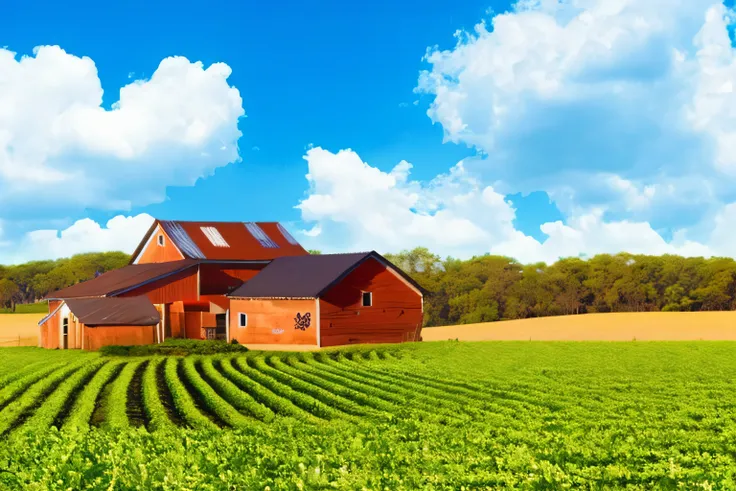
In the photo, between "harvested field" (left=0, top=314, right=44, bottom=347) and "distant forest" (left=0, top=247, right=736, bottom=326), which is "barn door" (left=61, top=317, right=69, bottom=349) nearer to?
"harvested field" (left=0, top=314, right=44, bottom=347)

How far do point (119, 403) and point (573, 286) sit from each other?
79.4m

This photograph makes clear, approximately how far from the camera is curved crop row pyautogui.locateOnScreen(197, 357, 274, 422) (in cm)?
2108

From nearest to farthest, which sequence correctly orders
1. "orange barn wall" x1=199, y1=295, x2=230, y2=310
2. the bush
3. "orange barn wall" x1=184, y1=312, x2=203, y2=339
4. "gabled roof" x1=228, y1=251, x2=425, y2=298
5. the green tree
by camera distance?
the bush
"gabled roof" x1=228, y1=251, x2=425, y2=298
"orange barn wall" x1=184, y1=312, x2=203, y2=339
"orange barn wall" x1=199, y1=295, x2=230, y2=310
the green tree

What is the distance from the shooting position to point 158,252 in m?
62.2

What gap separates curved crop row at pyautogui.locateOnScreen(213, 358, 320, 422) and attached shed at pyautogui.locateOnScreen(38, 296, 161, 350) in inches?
688

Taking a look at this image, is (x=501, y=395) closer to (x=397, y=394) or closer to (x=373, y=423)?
(x=397, y=394)

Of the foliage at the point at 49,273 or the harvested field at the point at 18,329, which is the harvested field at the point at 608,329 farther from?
the foliage at the point at 49,273

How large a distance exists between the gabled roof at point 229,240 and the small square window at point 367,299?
43.1 ft

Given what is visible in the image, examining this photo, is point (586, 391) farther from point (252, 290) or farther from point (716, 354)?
point (252, 290)

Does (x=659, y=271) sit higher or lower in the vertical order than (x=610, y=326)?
higher

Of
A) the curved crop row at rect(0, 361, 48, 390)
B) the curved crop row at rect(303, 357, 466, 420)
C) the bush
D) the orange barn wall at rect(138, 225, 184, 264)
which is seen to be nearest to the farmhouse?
the orange barn wall at rect(138, 225, 184, 264)

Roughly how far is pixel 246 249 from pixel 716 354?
35.0 metres

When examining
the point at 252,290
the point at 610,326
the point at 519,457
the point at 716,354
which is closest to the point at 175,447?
the point at 519,457

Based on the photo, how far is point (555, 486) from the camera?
1153 centimetres
